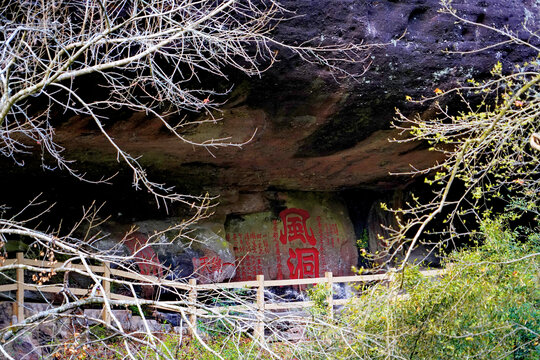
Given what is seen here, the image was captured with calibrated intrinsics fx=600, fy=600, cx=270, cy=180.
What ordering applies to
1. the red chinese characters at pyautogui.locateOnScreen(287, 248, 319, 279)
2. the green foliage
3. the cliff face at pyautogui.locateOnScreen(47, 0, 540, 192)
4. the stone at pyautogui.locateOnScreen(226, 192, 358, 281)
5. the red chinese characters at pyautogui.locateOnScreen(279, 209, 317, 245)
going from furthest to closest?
the red chinese characters at pyautogui.locateOnScreen(279, 209, 317, 245) < the red chinese characters at pyautogui.locateOnScreen(287, 248, 319, 279) < the stone at pyautogui.locateOnScreen(226, 192, 358, 281) < the cliff face at pyautogui.locateOnScreen(47, 0, 540, 192) < the green foliage

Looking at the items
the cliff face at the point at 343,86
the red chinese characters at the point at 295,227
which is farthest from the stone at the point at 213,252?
the cliff face at the point at 343,86

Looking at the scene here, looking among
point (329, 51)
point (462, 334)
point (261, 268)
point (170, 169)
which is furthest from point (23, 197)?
point (462, 334)

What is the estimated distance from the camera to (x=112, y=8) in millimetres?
5660

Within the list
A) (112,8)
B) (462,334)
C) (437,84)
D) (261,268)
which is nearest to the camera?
(462,334)

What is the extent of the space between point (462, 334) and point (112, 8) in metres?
4.23

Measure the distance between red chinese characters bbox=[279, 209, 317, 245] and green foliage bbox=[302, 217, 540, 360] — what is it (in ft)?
16.9

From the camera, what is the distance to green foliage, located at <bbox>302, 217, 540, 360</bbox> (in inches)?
178

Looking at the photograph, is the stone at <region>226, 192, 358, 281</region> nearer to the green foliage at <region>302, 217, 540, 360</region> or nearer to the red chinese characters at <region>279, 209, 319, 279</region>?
the red chinese characters at <region>279, 209, 319, 279</region>

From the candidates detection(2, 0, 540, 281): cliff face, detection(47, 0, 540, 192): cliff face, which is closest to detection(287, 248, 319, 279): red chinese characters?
detection(2, 0, 540, 281): cliff face

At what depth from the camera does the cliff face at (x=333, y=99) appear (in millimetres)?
6531

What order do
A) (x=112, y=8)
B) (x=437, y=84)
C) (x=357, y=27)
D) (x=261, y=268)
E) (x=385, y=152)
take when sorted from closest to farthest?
(x=112, y=8) < (x=357, y=27) < (x=437, y=84) < (x=385, y=152) < (x=261, y=268)

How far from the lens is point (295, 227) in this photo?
10461 mm

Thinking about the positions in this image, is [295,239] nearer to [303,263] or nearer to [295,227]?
[295,227]

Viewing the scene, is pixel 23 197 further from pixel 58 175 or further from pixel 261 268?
pixel 261 268
